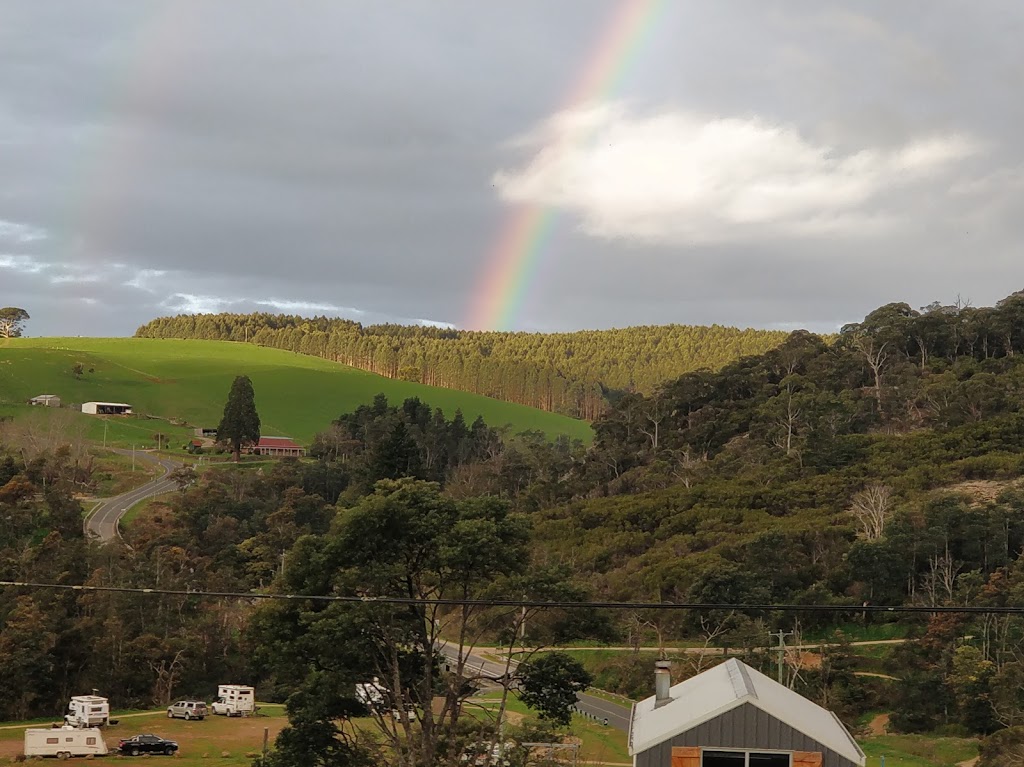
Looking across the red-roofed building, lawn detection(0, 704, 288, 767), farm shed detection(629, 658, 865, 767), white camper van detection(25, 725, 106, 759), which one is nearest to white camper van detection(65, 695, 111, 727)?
lawn detection(0, 704, 288, 767)

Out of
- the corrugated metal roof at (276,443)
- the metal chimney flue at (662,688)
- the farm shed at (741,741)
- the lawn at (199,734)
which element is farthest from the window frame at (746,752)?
the corrugated metal roof at (276,443)

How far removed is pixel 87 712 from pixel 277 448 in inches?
2999

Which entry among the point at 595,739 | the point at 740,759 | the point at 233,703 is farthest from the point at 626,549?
the point at 740,759

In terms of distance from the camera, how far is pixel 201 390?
151875 millimetres

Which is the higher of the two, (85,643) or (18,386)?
(18,386)

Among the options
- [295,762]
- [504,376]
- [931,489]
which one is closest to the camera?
[295,762]

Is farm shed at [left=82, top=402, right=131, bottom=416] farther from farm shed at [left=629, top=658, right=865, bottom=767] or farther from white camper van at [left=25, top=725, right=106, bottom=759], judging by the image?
farm shed at [left=629, top=658, right=865, bottom=767]

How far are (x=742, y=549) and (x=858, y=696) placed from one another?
45.3 feet

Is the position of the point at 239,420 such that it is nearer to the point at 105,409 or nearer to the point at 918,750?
the point at 105,409

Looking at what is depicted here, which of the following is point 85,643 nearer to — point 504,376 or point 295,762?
point 295,762

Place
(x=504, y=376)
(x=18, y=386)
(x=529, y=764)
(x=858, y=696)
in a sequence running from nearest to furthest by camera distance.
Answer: (x=529, y=764), (x=858, y=696), (x=18, y=386), (x=504, y=376)

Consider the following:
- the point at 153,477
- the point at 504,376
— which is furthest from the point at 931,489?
the point at 504,376

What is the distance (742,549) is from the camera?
57.5 m

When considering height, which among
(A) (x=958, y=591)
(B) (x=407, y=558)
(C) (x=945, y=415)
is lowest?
(A) (x=958, y=591)
